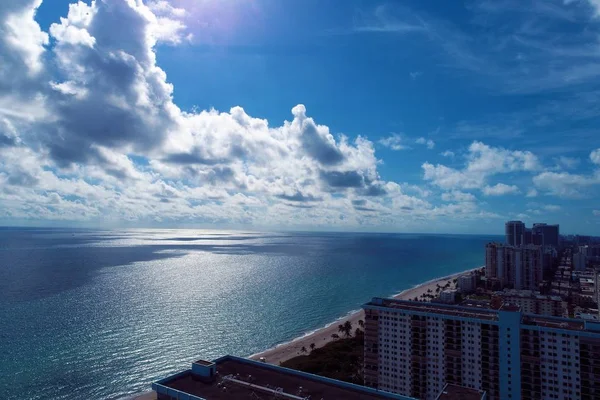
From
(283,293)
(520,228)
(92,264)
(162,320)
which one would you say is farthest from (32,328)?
(520,228)

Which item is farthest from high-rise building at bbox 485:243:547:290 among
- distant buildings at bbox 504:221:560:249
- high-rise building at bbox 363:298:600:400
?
high-rise building at bbox 363:298:600:400

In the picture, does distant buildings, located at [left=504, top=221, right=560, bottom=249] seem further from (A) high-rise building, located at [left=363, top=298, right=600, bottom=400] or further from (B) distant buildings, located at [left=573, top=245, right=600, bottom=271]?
(A) high-rise building, located at [left=363, top=298, right=600, bottom=400]

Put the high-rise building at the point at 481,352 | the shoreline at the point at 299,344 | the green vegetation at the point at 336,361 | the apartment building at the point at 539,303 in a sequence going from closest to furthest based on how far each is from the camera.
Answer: the high-rise building at the point at 481,352 < the green vegetation at the point at 336,361 < the shoreline at the point at 299,344 < the apartment building at the point at 539,303

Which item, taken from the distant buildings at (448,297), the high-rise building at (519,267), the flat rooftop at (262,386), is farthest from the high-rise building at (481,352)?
the high-rise building at (519,267)

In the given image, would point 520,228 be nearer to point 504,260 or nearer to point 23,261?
point 504,260

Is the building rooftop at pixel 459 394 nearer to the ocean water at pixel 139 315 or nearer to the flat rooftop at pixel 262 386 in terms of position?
the flat rooftop at pixel 262 386

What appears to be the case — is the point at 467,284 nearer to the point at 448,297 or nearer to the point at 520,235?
the point at 448,297

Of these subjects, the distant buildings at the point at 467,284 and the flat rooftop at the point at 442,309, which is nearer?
the flat rooftop at the point at 442,309
